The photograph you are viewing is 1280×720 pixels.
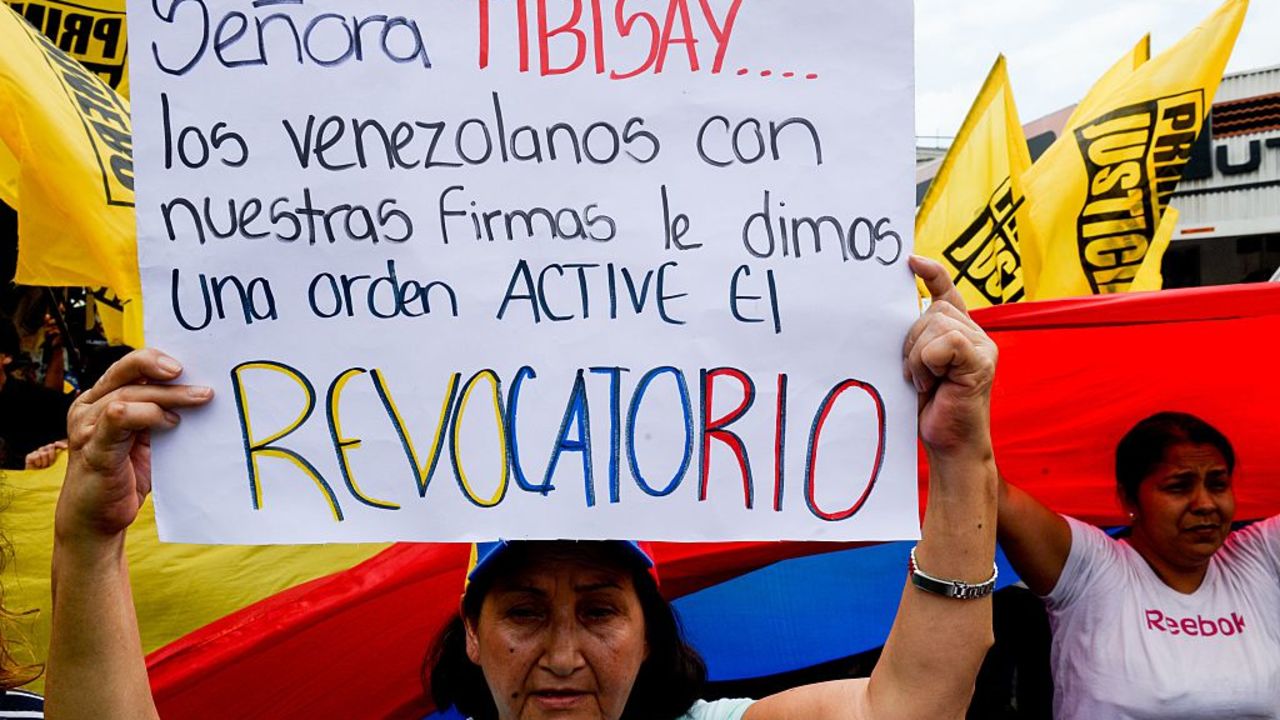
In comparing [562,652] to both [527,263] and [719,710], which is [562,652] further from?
[527,263]

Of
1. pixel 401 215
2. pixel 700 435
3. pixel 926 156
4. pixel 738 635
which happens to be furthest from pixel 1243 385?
pixel 926 156

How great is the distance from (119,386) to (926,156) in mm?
30680

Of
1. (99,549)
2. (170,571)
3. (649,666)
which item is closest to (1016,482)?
(649,666)

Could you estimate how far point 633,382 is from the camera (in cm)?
145

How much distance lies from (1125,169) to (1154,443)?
1886 millimetres

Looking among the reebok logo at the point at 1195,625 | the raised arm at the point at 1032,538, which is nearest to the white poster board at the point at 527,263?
the raised arm at the point at 1032,538

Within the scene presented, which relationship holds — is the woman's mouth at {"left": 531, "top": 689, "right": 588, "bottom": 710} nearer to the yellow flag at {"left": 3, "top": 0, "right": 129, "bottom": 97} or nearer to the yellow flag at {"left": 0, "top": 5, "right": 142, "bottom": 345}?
the yellow flag at {"left": 0, "top": 5, "right": 142, "bottom": 345}

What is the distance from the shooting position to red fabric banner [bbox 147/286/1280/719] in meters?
2.31

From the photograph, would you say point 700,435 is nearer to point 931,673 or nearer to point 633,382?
point 633,382

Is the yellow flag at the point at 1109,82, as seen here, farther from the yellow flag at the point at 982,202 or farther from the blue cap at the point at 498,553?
the blue cap at the point at 498,553

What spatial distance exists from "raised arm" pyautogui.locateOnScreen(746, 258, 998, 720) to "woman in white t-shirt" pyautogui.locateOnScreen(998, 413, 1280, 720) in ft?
3.30

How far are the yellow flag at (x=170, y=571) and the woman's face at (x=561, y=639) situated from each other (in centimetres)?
104

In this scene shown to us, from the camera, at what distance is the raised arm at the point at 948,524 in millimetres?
1396

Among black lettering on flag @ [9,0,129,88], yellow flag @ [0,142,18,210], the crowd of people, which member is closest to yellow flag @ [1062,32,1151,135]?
the crowd of people
